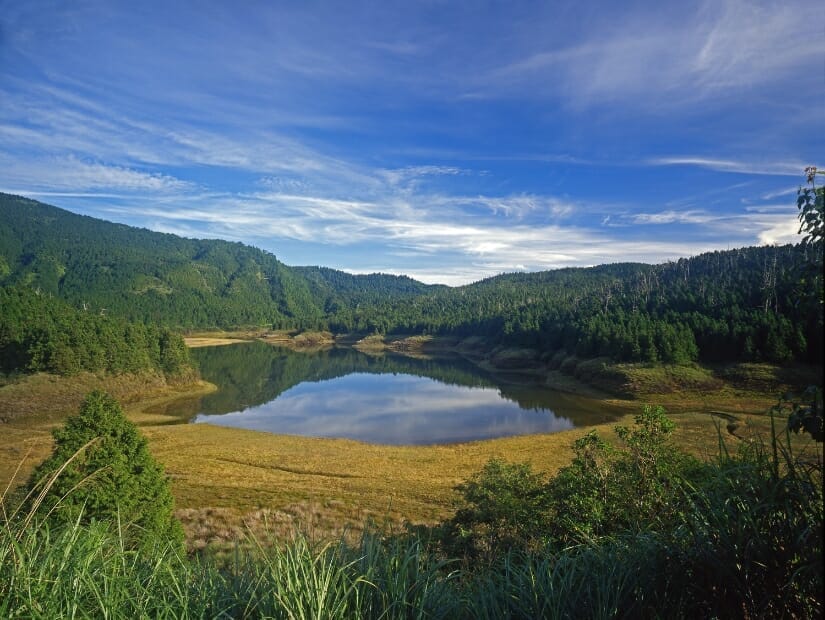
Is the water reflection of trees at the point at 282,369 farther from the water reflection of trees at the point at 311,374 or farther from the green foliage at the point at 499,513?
the green foliage at the point at 499,513

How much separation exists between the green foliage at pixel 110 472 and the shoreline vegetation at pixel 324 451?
239 centimetres

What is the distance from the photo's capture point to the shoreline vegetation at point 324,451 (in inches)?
974

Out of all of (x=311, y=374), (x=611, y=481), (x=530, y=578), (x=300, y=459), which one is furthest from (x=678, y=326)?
(x=530, y=578)

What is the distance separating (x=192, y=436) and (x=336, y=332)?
149 m

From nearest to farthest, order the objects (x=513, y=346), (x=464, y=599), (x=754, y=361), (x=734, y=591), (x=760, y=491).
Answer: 1. (x=734, y=591)
2. (x=760, y=491)
3. (x=464, y=599)
4. (x=754, y=361)
5. (x=513, y=346)

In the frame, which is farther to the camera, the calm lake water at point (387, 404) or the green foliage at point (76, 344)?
the green foliage at point (76, 344)

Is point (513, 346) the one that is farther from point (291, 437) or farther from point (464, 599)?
point (464, 599)

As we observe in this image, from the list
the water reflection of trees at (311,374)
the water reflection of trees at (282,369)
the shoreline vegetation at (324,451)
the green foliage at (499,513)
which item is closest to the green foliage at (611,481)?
the green foliage at (499,513)

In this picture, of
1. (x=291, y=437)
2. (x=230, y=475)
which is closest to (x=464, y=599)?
(x=230, y=475)

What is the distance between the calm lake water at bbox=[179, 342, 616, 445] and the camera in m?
53.0

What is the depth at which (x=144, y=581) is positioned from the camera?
4.66m

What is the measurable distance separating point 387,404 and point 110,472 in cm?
5376

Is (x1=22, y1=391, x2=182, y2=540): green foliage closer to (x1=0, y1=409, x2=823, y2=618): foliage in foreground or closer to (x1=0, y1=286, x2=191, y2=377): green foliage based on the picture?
(x1=0, y1=409, x2=823, y2=618): foliage in foreground

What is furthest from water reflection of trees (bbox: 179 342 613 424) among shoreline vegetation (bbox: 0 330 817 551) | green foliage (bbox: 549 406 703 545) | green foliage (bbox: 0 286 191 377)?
green foliage (bbox: 549 406 703 545)
